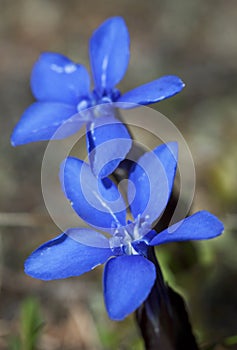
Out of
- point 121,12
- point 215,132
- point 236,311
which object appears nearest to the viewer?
point 236,311

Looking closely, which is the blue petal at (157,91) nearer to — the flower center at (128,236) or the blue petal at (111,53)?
the blue petal at (111,53)

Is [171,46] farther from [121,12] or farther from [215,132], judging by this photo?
[215,132]

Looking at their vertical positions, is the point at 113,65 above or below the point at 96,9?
above

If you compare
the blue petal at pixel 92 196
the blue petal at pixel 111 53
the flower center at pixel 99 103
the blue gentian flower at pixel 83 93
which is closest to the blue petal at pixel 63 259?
the blue petal at pixel 92 196

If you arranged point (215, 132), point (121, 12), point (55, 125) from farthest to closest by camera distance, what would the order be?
point (121, 12), point (215, 132), point (55, 125)

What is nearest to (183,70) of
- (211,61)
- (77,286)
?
(211,61)

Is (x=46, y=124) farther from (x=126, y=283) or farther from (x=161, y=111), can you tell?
(x=161, y=111)

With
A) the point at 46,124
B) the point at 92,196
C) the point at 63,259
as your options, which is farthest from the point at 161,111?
the point at 63,259
